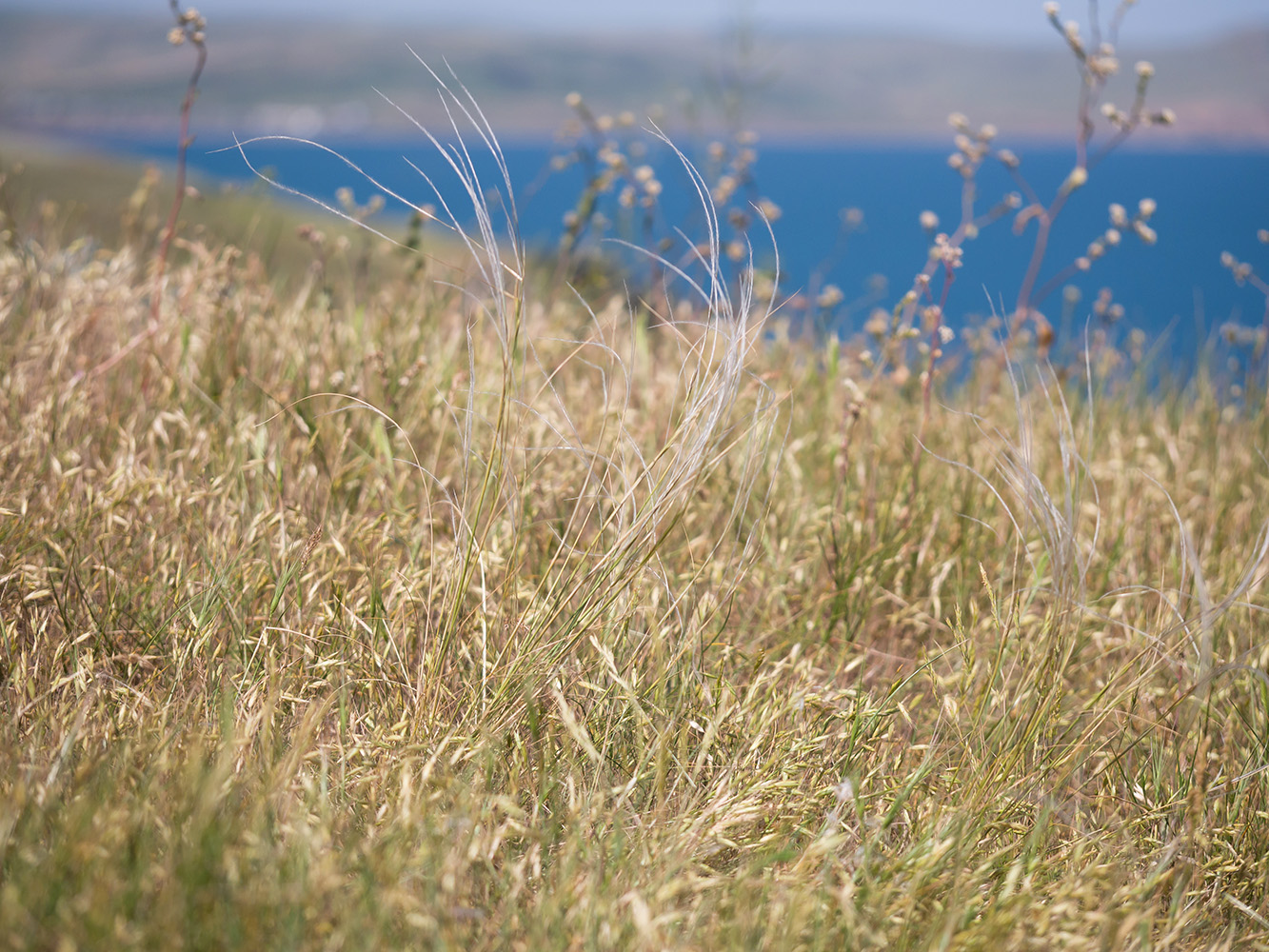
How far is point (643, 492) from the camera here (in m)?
1.97

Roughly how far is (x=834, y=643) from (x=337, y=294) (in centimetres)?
254

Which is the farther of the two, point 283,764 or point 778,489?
point 778,489

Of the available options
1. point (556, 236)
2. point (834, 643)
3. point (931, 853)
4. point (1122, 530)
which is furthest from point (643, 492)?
point (556, 236)

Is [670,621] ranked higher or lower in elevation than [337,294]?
lower

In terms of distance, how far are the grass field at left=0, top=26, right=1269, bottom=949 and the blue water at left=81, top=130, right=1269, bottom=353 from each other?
592mm

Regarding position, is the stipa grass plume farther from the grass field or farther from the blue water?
the blue water

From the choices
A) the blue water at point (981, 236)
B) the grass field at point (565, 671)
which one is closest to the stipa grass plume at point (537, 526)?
the grass field at point (565, 671)

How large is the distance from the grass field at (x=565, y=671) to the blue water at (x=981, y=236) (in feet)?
1.94

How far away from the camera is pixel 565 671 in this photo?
1.57 m

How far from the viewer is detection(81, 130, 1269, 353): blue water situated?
11.3ft

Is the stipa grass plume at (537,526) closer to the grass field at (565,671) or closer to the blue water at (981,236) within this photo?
the grass field at (565,671)

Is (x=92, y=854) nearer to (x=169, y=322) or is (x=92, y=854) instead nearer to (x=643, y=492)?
(x=643, y=492)

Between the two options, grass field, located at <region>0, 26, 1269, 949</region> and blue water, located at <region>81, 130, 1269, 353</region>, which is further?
blue water, located at <region>81, 130, 1269, 353</region>

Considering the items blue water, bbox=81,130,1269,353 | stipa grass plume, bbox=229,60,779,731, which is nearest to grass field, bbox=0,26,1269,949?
stipa grass plume, bbox=229,60,779,731
